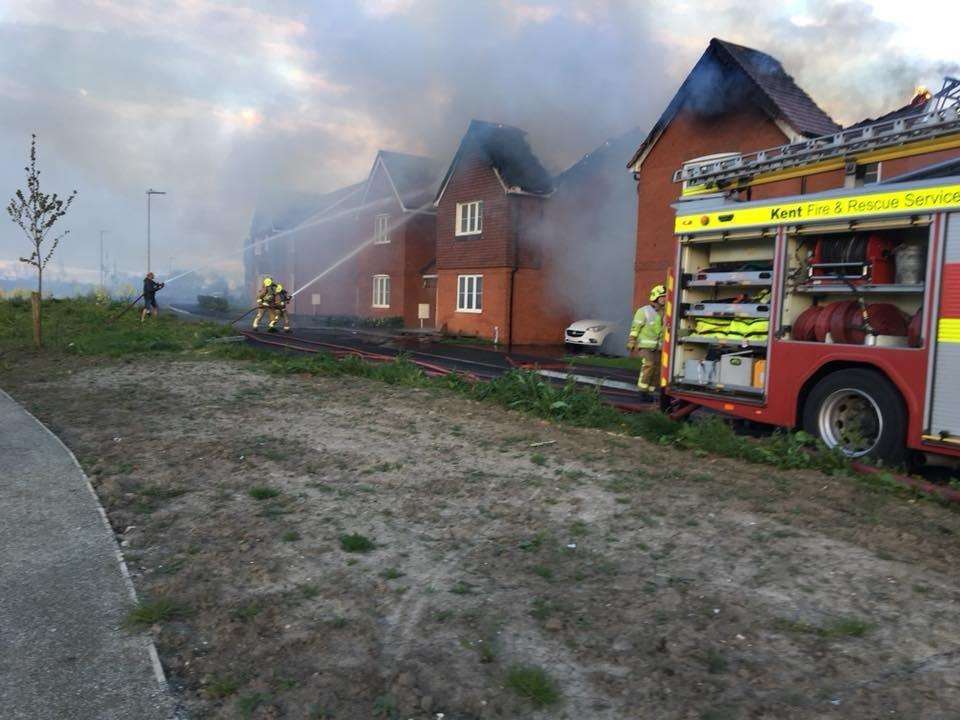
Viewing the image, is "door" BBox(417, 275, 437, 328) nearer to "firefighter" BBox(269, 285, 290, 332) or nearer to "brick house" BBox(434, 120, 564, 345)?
"brick house" BBox(434, 120, 564, 345)

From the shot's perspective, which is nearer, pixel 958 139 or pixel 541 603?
pixel 541 603

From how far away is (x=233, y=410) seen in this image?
7379mm

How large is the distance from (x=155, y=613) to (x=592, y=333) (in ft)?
54.3

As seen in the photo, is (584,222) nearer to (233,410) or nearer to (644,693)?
(233,410)

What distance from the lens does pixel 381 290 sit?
29.4 m

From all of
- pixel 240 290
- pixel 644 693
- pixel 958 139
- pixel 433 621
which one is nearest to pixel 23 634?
pixel 433 621

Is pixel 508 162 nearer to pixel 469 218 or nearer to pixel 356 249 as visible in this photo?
pixel 469 218

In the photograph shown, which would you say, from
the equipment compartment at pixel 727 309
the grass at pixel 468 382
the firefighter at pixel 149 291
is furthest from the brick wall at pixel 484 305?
the equipment compartment at pixel 727 309

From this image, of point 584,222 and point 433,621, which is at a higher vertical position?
point 584,222

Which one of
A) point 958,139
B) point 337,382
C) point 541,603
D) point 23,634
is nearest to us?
point 23,634

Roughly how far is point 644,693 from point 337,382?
7601 mm

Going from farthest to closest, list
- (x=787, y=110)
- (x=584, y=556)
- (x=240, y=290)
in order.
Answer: (x=240, y=290) → (x=787, y=110) → (x=584, y=556)

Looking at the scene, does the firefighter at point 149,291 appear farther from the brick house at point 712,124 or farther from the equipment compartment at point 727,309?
the equipment compartment at point 727,309

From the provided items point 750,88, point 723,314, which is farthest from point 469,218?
point 723,314
